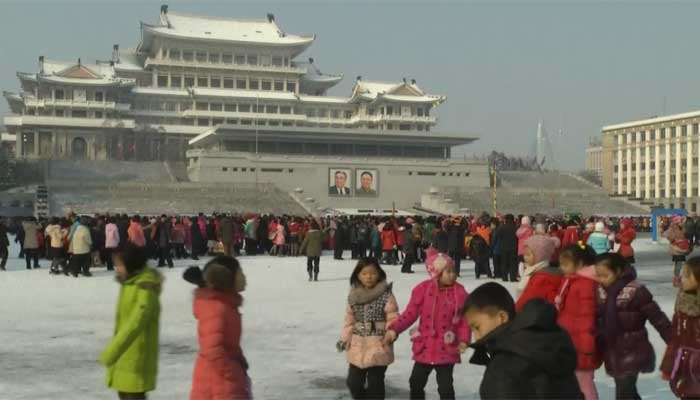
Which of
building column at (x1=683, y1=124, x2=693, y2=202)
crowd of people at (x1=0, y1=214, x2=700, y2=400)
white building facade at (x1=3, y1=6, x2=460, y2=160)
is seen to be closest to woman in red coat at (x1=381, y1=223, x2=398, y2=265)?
crowd of people at (x1=0, y1=214, x2=700, y2=400)

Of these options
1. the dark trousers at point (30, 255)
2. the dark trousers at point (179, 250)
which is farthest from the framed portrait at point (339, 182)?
the dark trousers at point (30, 255)

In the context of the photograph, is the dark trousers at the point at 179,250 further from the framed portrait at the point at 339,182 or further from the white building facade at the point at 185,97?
the white building facade at the point at 185,97

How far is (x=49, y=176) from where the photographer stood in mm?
48000

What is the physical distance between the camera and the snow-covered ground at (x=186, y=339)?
6301 mm

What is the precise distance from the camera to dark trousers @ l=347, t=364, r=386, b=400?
194 inches

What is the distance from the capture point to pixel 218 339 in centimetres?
390

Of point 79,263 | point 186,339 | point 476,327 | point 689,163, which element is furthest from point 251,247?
point 689,163

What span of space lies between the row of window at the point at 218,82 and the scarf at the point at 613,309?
64.4m

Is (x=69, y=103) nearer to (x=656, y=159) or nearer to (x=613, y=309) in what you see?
(x=656, y=159)

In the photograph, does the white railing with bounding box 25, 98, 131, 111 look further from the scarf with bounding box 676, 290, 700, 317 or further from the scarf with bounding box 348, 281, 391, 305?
the scarf with bounding box 676, 290, 700, 317

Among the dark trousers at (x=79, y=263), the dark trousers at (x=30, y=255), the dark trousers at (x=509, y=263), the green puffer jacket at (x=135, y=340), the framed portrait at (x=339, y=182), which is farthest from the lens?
the framed portrait at (x=339, y=182)

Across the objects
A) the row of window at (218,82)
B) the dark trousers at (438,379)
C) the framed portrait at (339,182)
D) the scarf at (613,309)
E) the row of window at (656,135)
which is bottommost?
the dark trousers at (438,379)

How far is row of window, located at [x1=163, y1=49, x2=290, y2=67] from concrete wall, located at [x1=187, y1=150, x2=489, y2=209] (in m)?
17.9

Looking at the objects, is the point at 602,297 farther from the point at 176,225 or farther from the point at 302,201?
the point at 302,201
